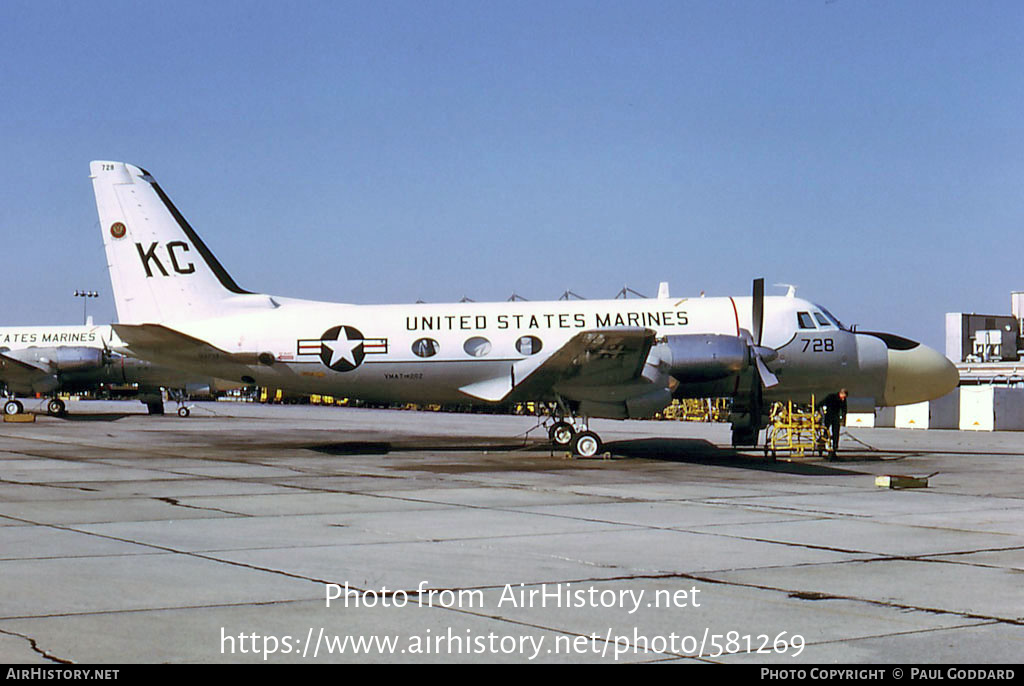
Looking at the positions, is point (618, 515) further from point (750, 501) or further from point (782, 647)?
point (782, 647)

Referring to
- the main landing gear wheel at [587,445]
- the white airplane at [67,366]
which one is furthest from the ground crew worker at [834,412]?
the white airplane at [67,366]

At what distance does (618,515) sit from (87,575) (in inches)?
283

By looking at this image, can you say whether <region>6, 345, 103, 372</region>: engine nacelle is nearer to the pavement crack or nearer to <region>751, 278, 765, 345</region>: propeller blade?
<region>751, 278, 765, 345</region>: propeller blade

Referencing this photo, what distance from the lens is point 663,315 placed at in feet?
85.6

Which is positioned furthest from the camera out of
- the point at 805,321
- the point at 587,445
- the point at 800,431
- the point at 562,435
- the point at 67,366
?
the point at 67,366

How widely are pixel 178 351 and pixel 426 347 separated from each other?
6330 millimetres

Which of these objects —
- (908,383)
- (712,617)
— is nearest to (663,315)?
(908,383)

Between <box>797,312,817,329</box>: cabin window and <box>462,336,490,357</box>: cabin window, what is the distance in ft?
26.8

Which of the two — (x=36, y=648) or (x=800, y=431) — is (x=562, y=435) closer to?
(x=800, y=431)

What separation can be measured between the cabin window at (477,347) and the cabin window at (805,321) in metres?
8.16

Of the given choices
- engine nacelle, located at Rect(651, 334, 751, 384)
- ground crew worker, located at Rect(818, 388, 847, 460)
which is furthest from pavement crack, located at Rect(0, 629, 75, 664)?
ground crew worker, located at Rect(818, 388, 847, 460)

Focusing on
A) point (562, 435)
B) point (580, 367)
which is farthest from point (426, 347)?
point (562, 435)

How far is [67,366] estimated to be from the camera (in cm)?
4778

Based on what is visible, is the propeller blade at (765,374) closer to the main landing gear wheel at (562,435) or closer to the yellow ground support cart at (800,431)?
the yellow ground support cart at (800,431)
